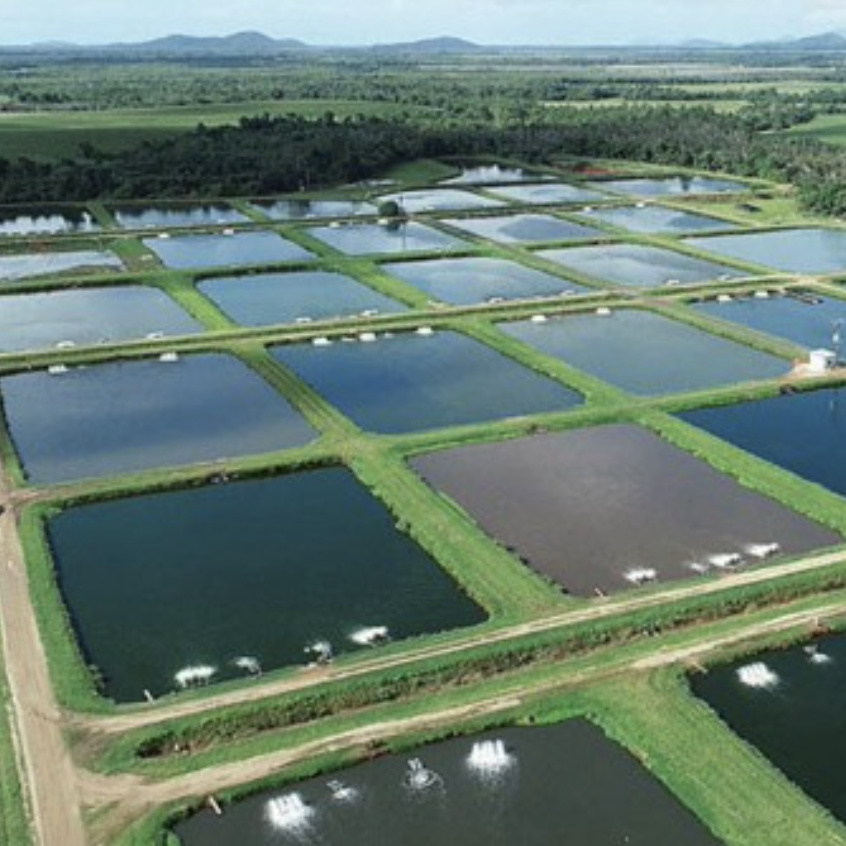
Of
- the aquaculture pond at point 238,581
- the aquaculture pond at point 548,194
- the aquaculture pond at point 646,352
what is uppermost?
the aquaculture pond at point 238,581

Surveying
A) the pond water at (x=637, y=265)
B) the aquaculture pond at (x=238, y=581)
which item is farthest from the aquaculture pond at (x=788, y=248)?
the aquaculture pond at (x=238, y=581)

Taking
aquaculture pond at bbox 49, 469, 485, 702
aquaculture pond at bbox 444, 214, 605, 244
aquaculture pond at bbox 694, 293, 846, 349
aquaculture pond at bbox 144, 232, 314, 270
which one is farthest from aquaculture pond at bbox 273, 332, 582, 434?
aquaculture pond at bbox 444, 214, 605, 244

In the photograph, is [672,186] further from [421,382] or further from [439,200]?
[421,382]

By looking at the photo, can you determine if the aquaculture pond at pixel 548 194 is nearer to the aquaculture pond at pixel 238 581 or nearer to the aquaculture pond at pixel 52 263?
the aquaculture pond at pixel 52 263

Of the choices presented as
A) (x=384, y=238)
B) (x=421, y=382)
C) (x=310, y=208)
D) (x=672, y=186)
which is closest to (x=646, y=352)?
(x=421, y=382)

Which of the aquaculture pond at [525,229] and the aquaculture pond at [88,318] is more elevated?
the aquaculture pond at [88,318]

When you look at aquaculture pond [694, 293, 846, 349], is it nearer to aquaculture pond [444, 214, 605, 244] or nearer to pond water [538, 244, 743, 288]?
pond water [538, 244, 743, 288]

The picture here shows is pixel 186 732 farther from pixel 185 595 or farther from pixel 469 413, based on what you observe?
pixel 469 413
